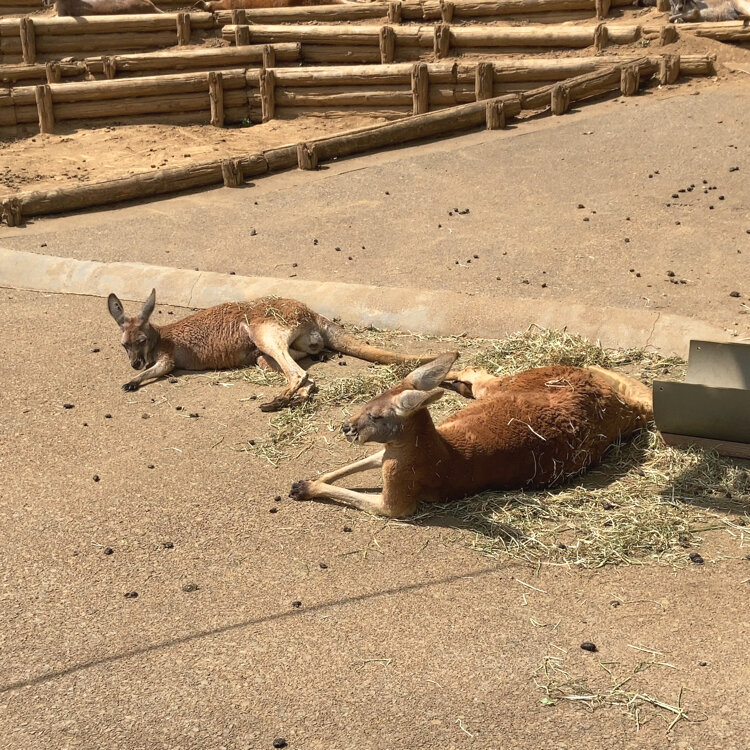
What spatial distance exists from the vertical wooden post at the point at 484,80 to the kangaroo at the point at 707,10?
306cm

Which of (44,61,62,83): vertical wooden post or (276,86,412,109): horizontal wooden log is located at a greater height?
(44,61,62,83): vertical wooden post

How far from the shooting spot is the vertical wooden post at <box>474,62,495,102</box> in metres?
12.9

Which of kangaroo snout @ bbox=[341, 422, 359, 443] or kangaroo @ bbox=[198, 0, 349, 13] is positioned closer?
kangaroo snout @ bbox=[341, 422, 359, 443]

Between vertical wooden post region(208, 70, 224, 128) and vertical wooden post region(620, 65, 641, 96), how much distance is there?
5.41 meters

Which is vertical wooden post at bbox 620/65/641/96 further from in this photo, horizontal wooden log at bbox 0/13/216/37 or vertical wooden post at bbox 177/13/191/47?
vertical wooden post at bbox 177/13/191/47

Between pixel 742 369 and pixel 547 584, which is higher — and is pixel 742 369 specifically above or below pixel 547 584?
above

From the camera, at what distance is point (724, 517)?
5223mm

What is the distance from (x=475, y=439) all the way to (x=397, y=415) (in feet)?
1.64

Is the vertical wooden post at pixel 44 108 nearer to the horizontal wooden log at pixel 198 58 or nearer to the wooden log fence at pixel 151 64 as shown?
the wooden log fence at pixel 151 64

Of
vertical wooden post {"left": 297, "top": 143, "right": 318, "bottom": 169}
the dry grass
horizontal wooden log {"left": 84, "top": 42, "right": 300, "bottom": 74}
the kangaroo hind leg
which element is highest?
horizontal wooden log {"left": 84, "top": 42, "right": 300, "bottom": 74}

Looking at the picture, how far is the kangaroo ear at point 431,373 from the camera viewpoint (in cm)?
510

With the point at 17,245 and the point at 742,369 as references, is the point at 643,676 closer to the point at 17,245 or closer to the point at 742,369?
the point at 742,369

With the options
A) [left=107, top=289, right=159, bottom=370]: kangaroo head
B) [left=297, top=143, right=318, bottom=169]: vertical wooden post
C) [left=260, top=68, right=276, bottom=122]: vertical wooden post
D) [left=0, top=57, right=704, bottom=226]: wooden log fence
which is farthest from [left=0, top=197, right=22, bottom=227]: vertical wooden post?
[left=260, top=68, right=276, bottom=122]: vertical wooden post

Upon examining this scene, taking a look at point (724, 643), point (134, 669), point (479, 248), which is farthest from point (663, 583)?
point (479, 248)
